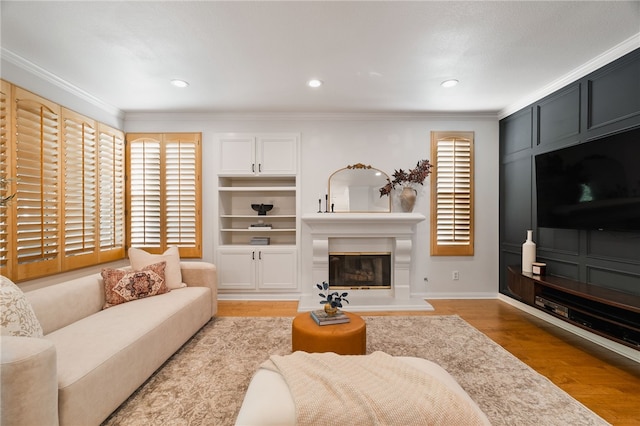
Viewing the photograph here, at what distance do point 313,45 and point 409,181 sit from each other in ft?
7.70

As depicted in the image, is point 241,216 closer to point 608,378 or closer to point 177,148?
point 177,148

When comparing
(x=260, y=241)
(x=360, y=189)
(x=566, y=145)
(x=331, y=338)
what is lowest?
(x=331, y=338)

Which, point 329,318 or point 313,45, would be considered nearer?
point 329,318

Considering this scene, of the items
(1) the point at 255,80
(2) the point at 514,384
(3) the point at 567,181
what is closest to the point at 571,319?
(2) the point at 514,384

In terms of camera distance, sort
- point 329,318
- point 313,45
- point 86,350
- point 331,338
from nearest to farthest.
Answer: point 86,350 < point 331,338 < point 329,318 < point 313,45

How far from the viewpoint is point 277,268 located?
167 inches

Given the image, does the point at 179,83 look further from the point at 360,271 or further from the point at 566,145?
the point at 566,145

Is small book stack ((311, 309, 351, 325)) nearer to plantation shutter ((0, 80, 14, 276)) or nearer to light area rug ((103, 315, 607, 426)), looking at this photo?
light area rug ((103, 315, 607, 426))

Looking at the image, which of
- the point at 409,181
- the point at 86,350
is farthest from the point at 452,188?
the point at 86,350

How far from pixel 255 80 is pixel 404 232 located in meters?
2.66

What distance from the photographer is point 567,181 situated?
302 centimetres

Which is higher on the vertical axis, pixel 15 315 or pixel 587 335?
pixel 15 315

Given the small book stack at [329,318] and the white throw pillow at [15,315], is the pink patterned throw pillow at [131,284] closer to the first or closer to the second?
the white throw pillow at [15,315]

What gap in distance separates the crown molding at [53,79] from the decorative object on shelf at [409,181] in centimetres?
376
